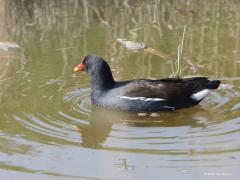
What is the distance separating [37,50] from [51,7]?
2326 mm

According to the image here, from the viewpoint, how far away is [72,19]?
12.2m

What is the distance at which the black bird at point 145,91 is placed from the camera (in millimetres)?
8414

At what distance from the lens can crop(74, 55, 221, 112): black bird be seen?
841 centimetres

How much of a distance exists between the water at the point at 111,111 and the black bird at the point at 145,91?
109mm

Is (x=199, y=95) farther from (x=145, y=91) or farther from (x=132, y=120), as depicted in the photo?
(x=132, y=120)

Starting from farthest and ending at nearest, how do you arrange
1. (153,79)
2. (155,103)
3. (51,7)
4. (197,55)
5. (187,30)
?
(51,7) < (187,30) < (197,55) < (153,79) < (155,103)

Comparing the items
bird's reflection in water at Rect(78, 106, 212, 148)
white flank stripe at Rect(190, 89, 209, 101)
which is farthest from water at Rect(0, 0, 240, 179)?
white flank stripe at Rect(190, 89, 209, 101)

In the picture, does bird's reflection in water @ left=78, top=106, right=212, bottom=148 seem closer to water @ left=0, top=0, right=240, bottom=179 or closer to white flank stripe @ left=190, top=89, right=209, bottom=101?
water @ left=0, top=0, right=240, bottom=179

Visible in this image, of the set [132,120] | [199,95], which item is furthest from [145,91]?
[199,95]

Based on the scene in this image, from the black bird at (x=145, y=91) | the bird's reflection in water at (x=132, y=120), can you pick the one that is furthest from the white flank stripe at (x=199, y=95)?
the bird's reflection in water at (x=132, y=120)

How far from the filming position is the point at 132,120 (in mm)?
8164

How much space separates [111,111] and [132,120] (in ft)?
1.49

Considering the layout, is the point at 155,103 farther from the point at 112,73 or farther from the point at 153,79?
the point at 112,73

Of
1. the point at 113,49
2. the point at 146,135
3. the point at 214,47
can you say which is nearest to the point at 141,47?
the point at 113,49
